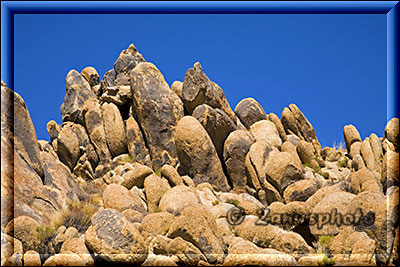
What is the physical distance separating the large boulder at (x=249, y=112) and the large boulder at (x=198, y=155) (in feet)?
24.2

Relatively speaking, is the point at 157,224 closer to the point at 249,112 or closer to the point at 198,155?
the point at 198,155

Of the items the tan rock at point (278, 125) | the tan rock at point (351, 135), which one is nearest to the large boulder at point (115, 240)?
the tan rock at point (278, 125)

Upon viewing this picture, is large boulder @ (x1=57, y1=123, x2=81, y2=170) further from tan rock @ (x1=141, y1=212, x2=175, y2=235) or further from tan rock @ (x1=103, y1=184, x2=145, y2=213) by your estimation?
tan rock @ (x1=141, y1=212, x2=175, y2=235)

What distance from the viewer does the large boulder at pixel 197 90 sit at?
91.8 feet

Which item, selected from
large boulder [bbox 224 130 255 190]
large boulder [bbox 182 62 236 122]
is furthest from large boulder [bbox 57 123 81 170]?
large boulder [bbox 224 130 255 190]

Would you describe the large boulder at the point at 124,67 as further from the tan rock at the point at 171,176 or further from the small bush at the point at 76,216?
the small bush at the point at 76,216

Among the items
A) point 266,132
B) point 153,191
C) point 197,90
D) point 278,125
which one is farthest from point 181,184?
point 278,125

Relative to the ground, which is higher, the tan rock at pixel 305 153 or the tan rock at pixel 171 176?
the tan rock at pixel 305 153

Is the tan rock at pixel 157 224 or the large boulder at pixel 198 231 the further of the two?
the tan rock at pixel 157 224

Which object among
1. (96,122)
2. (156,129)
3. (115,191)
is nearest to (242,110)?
(156,129)

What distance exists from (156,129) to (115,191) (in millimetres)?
9533

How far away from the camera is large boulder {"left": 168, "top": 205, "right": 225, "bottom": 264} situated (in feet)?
40.1

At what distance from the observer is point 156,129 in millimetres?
27250

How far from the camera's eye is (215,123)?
88.8 feet
